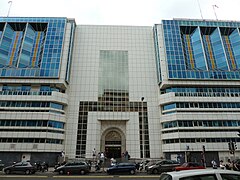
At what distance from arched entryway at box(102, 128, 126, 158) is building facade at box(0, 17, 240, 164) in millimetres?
253

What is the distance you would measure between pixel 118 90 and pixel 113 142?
1430cm

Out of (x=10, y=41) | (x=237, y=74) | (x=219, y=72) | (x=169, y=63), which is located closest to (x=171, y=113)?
(x=169, y=63)

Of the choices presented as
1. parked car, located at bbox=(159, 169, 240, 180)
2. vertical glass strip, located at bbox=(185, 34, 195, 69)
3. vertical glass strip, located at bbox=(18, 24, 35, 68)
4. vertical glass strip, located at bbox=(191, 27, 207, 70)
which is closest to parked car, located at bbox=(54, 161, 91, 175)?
parked car, located at bbox=(159, 169, 240, 180)

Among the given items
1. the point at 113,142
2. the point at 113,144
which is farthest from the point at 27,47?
the point at 113,144

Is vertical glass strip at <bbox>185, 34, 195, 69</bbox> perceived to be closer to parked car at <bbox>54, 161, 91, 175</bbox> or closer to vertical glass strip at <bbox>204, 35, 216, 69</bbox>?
vertical glass strip at <bbox>204, 35, 216, 69</bbox>

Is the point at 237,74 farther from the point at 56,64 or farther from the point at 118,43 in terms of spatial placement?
the point at 56,64

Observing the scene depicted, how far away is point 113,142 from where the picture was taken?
47781 mm

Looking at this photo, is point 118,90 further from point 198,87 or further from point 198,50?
point 198,50

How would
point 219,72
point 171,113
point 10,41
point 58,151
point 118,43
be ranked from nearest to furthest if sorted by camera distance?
1. point 58,151
2. point 171,113
3. point 219,72
4. point 10,41
5. point 118,43

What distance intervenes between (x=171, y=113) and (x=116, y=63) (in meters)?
21.8

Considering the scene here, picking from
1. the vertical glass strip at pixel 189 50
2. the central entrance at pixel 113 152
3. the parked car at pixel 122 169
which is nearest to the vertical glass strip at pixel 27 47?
the central entrance at pixel 113 152

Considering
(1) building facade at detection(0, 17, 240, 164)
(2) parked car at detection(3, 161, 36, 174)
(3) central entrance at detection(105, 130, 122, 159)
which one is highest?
(1) building facade at detection(0, 17, 240, 164)

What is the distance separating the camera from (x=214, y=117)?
4488 cm

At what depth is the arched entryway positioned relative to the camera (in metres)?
46.9
